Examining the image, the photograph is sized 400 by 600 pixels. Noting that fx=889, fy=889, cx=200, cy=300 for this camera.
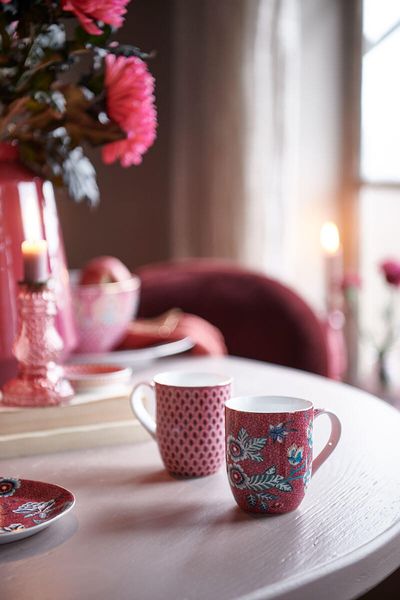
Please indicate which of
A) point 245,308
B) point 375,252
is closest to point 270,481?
point 245,308

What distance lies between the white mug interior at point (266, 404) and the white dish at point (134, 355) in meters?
0.50

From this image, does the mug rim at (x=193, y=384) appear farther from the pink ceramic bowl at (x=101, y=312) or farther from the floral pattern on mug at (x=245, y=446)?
the pink ceramic bowl at (x=101, y=312)

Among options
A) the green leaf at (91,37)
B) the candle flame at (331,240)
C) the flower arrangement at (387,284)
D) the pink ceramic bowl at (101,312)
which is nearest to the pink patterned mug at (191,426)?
the green leaf at (91,37)

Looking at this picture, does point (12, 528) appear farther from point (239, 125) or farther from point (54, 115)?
point (239, 125)

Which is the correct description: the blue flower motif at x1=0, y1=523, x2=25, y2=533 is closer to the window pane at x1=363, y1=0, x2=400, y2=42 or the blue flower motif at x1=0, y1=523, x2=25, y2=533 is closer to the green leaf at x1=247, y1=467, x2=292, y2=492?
the green leaf at x1=247, y1=467, x2=292, y2=492

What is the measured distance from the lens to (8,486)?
28.1 inches

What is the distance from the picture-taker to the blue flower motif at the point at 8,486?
0.71m

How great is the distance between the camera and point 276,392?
3.57 feet

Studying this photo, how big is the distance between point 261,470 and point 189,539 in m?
0.08

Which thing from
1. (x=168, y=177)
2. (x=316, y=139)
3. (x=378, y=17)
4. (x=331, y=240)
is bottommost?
(x=331, y=240)

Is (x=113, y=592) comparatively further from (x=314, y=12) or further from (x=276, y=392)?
(x=314, y=12)

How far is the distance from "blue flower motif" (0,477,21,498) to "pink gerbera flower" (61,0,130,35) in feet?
1.36

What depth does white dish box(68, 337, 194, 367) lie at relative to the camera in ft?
4.04

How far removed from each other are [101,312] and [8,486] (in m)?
0.58
